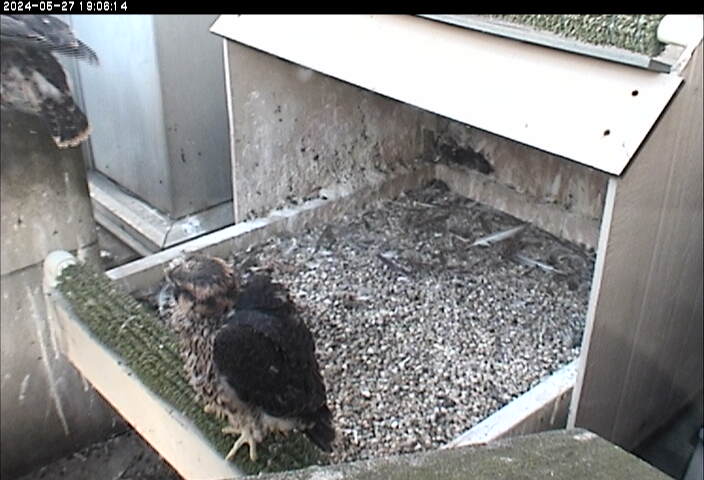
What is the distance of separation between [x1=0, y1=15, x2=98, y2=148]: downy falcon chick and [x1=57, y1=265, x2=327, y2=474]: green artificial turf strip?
320 mm

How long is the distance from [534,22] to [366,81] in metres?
0.40

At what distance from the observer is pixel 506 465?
771 millimetres

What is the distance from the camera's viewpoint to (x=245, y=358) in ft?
3.89

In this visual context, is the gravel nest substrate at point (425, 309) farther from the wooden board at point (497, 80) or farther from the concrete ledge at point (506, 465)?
the concrete ledge at point (506, 465)

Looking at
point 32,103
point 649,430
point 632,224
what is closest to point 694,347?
point 649,430

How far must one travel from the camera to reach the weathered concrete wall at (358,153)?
86.1 inches

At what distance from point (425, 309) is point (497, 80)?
2.29 ft

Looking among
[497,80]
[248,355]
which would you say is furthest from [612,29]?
[248,355]

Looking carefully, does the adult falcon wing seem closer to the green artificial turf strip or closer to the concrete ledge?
the green artificial turf strip

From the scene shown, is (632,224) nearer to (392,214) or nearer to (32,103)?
(392,214)
